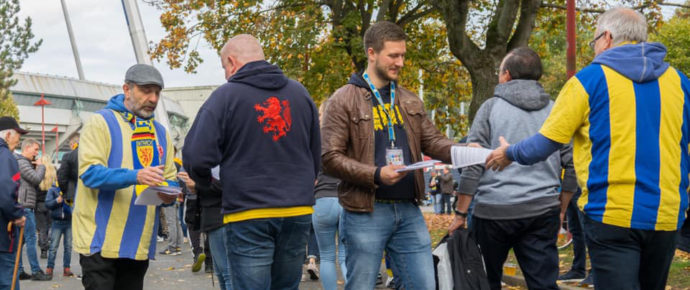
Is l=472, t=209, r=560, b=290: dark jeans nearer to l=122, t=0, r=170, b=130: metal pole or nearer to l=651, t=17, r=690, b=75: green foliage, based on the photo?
l=122, t=0, r=170, b=130: metal pole

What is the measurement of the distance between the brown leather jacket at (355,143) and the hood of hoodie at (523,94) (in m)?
0.78

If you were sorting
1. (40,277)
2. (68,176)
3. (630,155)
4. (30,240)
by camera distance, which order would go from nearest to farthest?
(630,155), (68,176), (40,277), (30,240)

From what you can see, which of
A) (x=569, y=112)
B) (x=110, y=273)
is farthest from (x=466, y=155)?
(x=110, y=273)

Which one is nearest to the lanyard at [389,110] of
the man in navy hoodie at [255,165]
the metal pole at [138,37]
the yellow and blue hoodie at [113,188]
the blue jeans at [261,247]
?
the man in navy hoodie at [255,165]

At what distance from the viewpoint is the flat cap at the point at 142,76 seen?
4.66 meters

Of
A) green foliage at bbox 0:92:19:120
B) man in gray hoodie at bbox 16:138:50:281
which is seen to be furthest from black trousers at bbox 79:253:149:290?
green foliage at bbox 0:92:19:120

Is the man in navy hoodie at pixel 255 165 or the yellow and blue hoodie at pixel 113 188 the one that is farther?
the yellow and blue hoodie at pixel 113 188

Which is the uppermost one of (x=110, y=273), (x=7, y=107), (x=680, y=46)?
(x=7, y=107)

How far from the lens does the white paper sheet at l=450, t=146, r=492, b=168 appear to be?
445 centimetres

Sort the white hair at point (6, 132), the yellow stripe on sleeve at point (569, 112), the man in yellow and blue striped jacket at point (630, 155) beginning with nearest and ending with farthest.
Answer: the man in yellow and blue striped jacket at point (630, 155) < the yellow stripe on sleeve at point (569, 112) < the white hair at point (6, 132)

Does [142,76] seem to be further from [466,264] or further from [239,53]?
[466,264]

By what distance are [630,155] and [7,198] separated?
5.05 m

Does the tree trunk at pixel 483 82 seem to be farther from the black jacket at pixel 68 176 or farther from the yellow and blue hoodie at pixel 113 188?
the yellow and blue hoodie at pixel 113 188

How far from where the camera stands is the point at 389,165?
4281 mm
